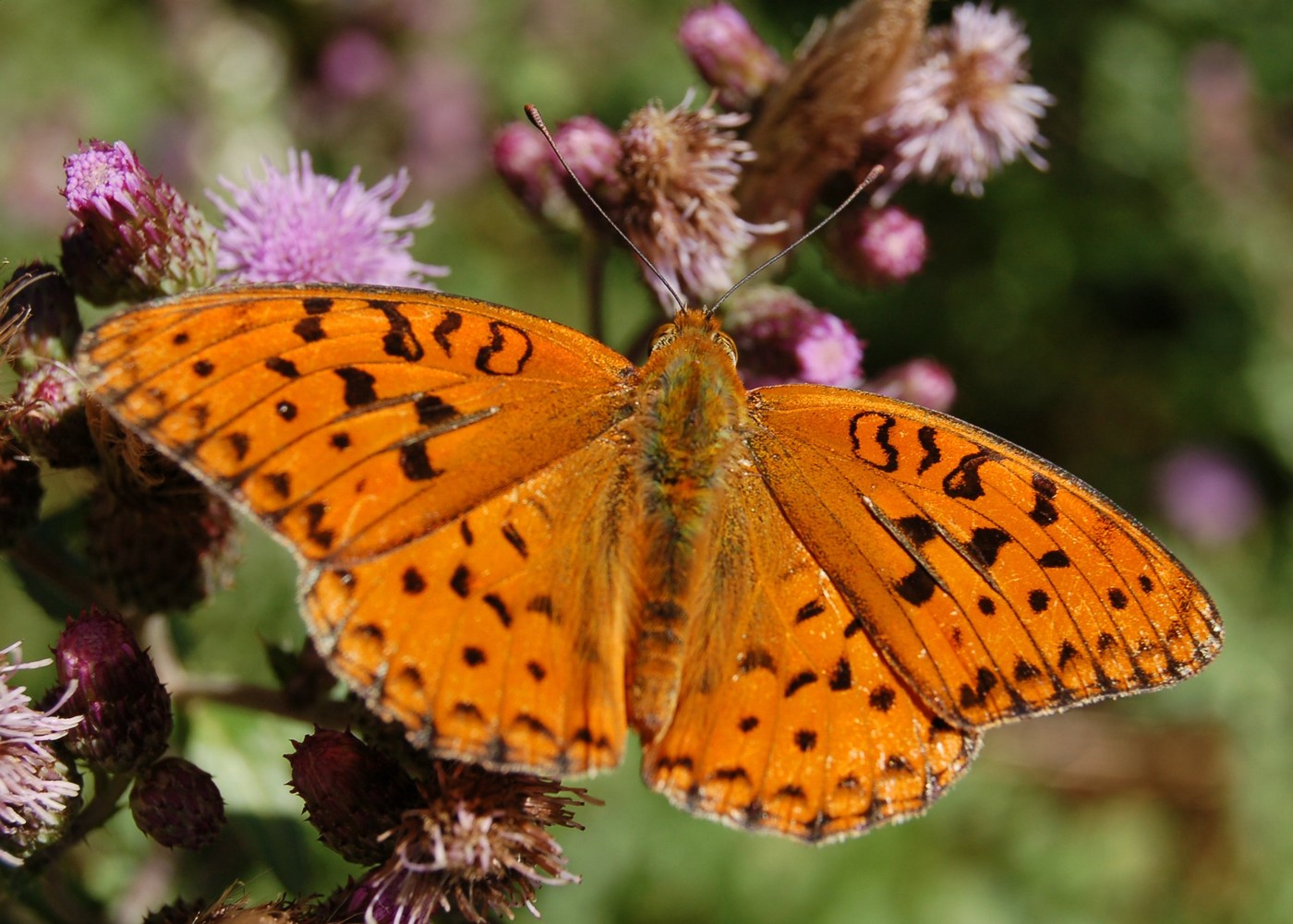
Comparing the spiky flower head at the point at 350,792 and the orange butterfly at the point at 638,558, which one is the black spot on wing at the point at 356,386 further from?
the spiky flower head at the point at 350,792

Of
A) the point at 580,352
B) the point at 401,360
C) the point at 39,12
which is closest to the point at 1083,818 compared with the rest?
the point at 580,352

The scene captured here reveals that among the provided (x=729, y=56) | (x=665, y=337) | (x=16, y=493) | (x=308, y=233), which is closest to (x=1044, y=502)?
(x=665, y=337)

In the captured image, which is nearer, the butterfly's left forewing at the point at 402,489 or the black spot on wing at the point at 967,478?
the butterfly's left forewing at the point at 402,489

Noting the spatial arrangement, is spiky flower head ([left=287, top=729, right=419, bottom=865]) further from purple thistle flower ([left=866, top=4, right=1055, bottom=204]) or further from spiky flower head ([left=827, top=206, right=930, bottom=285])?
purple thistle flower ([left=866, top=4, right=1055, bottom=204])

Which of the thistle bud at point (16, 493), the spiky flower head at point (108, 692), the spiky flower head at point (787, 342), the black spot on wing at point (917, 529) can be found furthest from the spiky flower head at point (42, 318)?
the black spot on wing at point (917, 529)

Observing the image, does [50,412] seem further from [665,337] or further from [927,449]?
[927,449]

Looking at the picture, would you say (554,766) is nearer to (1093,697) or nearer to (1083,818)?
(1093,697)

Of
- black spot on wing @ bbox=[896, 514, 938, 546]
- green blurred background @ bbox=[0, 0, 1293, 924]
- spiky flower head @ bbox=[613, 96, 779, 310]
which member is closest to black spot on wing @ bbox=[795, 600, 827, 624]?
black spot on wing @ bbox=[896, 514, 938, 546]
